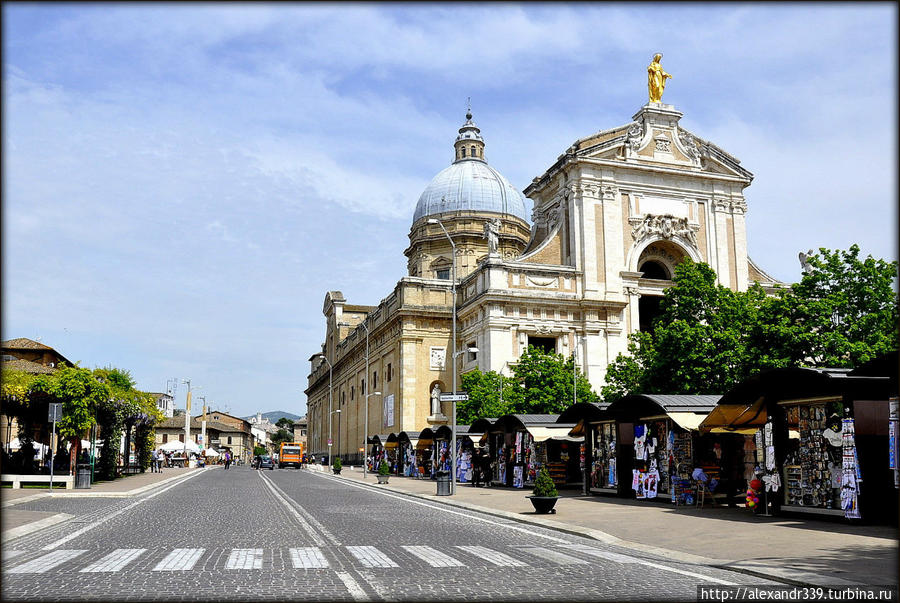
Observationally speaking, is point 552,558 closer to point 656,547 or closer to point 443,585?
point 656,547

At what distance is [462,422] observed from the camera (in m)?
52.5

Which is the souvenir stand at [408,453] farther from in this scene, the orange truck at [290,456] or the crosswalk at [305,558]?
the crosswalk at [305,558]

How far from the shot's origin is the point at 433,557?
12719mm

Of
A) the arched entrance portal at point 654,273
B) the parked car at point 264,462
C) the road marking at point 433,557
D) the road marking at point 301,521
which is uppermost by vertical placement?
the arched entrance portal at point 654,273

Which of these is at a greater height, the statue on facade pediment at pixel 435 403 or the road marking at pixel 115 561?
the statue on facade pediment at pixel 435 403

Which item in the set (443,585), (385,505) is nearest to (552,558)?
(443,585)

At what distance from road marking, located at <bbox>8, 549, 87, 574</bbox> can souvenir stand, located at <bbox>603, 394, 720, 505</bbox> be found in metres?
16.3

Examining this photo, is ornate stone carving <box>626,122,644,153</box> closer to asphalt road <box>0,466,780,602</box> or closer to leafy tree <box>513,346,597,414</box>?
leafy tree <box>513,346,597,414</box>

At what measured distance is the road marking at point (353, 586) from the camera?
355 inches

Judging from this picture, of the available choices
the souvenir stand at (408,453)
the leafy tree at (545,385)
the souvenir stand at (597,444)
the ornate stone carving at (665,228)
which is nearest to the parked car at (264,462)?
the souvenir stand at (408,453)

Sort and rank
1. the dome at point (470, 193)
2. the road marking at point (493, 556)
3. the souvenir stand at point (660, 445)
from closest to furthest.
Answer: the road marking at point (493, 556) < the souvenir stand at point (660, 445) < the dome at point (470, 193)

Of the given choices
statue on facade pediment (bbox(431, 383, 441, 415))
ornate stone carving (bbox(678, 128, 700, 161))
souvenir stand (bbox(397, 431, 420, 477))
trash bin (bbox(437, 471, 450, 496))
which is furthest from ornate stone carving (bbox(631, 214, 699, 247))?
trash bin (bbox(437, 471, 450, 496))

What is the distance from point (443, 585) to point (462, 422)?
42.9 m

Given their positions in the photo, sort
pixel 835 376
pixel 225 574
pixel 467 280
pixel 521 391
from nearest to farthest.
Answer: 1. pixel 225 574
2. pixel 835 376
3. pixel 521 391
4. pixel 467 280
